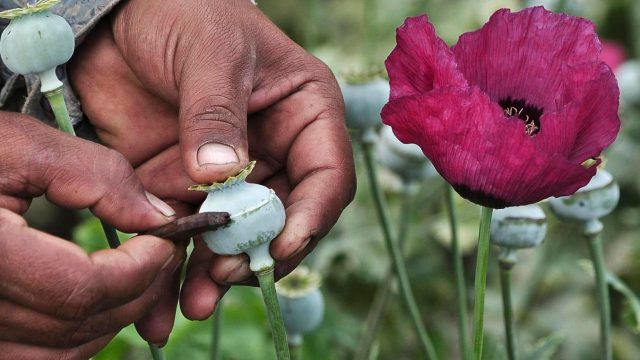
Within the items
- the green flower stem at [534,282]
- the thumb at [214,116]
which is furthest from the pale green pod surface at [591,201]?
the green flower stem at [534,282]

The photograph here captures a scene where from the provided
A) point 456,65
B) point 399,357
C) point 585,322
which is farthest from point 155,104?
point 585,322

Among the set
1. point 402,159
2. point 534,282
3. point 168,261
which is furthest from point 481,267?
point 534,282

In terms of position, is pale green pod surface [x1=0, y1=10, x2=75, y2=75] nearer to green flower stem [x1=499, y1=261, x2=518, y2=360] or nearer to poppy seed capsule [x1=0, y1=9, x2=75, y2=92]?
poppy seed capsule [x1=0, y1=9, x2=75, y2=92]

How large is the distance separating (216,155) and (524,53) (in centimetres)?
21

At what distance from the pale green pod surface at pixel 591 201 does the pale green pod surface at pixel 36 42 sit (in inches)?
17.0

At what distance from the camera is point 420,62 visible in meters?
0.60

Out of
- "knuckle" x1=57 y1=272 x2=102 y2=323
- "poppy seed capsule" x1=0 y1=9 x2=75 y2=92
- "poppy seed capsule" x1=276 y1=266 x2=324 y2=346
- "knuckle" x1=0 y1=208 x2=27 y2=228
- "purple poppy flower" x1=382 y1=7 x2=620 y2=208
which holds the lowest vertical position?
"poppy seed capsule" x1=276 y1=266 x2=324 y2=346

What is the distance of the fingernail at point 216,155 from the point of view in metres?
0.61

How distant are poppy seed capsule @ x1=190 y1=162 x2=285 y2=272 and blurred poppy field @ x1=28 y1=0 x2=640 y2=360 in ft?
1.61

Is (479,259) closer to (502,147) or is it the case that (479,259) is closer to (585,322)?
(502,147)

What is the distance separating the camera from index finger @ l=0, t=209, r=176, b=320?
574 mm

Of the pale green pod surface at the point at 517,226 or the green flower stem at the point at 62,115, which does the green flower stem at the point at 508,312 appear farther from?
the green flower stem at the point at 62,115

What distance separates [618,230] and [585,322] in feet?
0.77

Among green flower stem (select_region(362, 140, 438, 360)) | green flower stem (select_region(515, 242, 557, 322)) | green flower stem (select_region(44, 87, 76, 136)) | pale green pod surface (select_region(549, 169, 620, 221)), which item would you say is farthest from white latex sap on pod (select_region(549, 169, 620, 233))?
green flower stem (select_region(515, 242, 557, 322))
